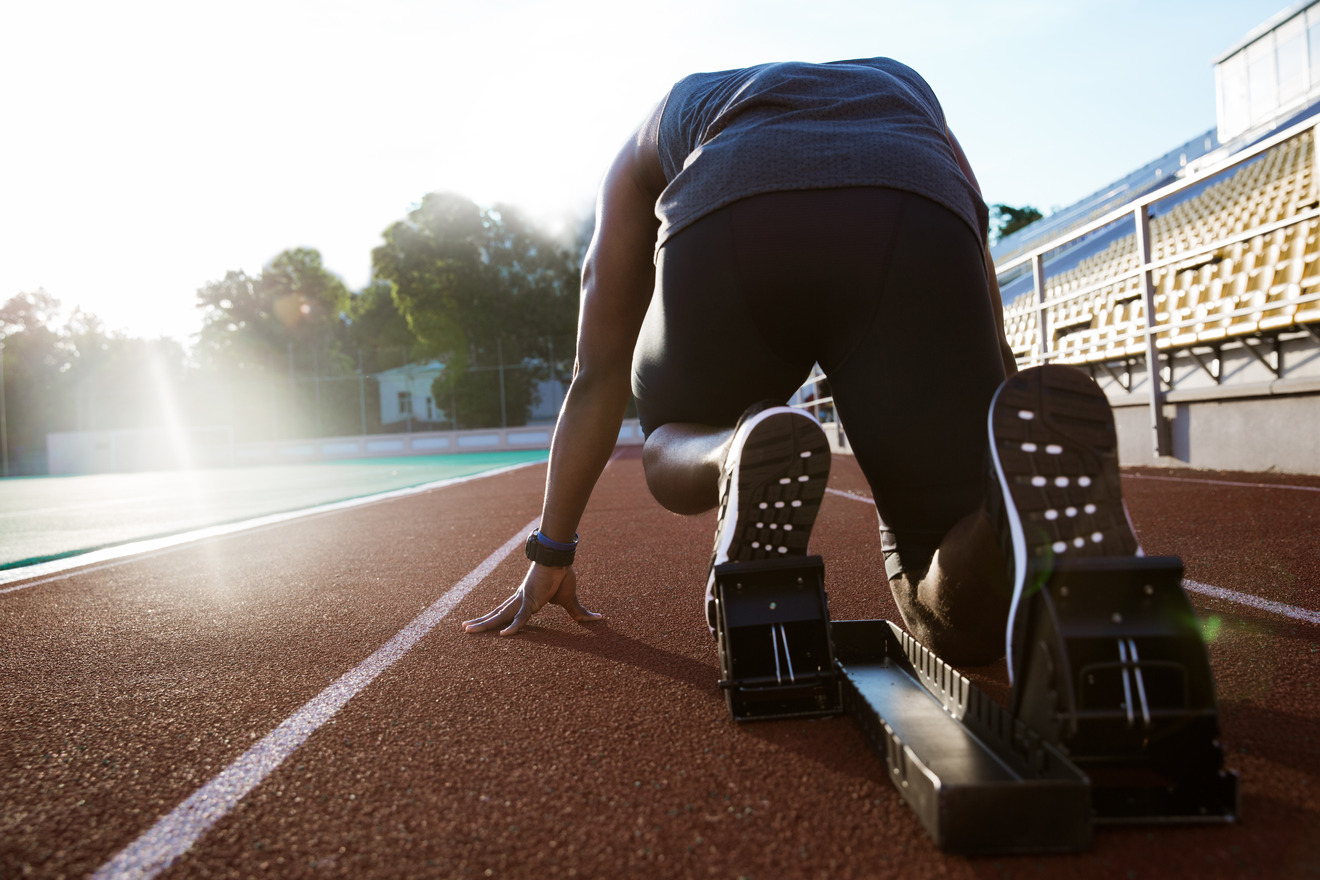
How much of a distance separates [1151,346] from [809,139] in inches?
→ 222

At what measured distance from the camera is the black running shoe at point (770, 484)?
116 cm

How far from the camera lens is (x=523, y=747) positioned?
1221 mm

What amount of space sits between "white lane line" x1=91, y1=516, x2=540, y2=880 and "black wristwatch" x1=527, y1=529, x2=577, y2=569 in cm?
41

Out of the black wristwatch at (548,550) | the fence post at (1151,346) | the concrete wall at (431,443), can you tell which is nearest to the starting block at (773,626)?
the black wristwatch at (548,550)

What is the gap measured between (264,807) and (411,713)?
0.38 m

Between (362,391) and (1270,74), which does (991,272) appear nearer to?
(362,391)

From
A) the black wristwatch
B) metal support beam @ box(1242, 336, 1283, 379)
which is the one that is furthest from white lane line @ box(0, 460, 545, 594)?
metal support beam @ box(1242, 336, 1283, 379)

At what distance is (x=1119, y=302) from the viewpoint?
385 inches

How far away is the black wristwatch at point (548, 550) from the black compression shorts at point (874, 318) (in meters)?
0.70

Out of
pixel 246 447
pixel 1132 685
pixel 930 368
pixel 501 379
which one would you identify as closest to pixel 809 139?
pixel 930 368

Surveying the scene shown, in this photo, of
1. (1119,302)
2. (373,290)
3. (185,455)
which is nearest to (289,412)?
(185,455)

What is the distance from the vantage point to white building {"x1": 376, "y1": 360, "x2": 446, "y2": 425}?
100ft

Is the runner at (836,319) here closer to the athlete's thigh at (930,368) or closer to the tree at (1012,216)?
the athlete's thigh at (930,368)

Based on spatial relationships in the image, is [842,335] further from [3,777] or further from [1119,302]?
[1119,302]
